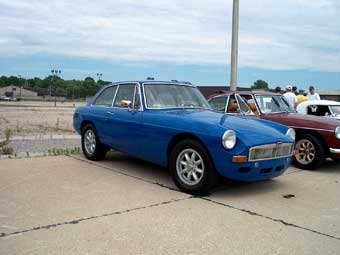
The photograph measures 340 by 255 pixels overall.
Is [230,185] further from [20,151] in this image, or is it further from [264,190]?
[20,151]

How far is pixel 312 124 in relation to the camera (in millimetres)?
8438

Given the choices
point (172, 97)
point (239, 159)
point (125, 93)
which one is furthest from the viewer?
point (125, 93)

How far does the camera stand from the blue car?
5.75m

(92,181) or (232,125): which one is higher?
(232,125)

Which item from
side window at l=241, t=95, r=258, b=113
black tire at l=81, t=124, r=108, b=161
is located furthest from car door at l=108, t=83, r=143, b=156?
side window at l=241, t=95, r=258, b=113

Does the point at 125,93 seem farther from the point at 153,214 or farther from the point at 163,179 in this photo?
the point at 153,214

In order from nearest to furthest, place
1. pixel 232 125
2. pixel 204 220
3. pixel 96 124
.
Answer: pixel 204 220 → pixel 232 125 → pixel 96 124

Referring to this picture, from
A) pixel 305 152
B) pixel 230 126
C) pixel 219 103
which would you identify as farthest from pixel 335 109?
pixel 230 126

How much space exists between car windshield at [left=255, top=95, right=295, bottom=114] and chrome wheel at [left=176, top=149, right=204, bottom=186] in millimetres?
3535

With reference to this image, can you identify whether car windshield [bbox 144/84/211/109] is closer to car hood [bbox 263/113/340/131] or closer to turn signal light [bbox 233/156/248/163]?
turn signal light [bbox 233/156/248/163]

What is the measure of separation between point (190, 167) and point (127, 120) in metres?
1.66

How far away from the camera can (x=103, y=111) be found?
7.96 metres

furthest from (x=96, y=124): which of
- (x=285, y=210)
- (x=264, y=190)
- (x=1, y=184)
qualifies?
(x=285, y=210)

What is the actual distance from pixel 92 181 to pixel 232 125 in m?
2.30
